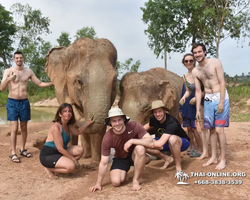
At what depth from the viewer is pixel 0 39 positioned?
2805cm

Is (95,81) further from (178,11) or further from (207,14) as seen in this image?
(178,11)

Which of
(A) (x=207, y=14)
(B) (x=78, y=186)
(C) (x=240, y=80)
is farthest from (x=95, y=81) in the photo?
(C) (x=240, y=80)

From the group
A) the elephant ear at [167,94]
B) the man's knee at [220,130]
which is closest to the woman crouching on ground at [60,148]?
the man's knee at [220,130]

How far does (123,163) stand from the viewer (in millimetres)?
4090

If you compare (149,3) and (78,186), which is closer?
(78,186)

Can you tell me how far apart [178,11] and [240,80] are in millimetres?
8729

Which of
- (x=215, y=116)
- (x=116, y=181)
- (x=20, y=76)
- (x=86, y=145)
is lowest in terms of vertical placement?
(x=116, y=181)

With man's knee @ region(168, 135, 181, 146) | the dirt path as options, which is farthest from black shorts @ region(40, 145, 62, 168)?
man's knee @ region(168, 135, 181, 146)

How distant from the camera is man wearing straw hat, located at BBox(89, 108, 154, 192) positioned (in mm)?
3760

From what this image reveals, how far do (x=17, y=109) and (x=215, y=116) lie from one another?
4.13 m

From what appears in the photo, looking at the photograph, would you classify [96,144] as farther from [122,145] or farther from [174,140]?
[174,140]

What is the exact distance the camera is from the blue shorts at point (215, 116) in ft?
14.6

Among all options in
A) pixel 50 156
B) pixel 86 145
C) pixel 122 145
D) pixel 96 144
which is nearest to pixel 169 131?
pixel 122 145

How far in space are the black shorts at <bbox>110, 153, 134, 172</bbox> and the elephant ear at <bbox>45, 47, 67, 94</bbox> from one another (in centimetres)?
233
